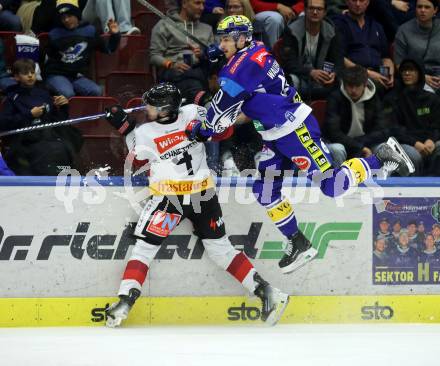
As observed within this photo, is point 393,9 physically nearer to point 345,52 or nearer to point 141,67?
point 345,52

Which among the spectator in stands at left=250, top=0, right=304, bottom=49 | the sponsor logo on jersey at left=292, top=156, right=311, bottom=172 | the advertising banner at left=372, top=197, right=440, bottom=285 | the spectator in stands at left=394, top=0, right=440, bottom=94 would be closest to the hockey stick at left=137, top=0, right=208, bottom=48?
the spectator in stands at left=250, top=0, right=304, bottom=49

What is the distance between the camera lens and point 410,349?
6039 millimetres

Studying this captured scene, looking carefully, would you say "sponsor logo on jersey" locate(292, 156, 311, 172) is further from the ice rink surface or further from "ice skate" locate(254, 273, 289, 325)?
the ice rink surface

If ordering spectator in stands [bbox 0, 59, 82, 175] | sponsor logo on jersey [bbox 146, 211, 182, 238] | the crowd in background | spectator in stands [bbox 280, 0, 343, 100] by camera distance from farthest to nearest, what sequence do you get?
1. spectator in stands [bbox 280, 0, 343, 100]
2. the crowd in background
3. spectator in stands [bbox 0, 59, 82, 175]
4. sponsor logo on jersey [bbox 146, 211, 182, 238]

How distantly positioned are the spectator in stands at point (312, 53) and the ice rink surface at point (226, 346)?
2.08 m

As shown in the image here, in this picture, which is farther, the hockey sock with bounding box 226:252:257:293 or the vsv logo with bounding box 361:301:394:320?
the vsv logo with bounding box 361:301:394:320

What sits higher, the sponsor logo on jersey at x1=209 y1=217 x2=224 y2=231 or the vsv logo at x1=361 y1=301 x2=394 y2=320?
the sponsor logo on jersey at x1=209 y1=217 x2=224 y2=231

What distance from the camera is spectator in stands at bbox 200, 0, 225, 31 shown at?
337 inches

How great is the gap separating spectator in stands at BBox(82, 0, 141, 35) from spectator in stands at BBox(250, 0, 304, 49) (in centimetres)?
98

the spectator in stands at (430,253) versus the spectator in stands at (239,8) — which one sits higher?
the spectator in stands at (239,8)

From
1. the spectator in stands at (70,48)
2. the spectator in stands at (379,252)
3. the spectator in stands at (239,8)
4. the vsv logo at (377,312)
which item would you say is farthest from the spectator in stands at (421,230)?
the spectator in stands at (70,48)

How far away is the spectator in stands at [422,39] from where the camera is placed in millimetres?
8672

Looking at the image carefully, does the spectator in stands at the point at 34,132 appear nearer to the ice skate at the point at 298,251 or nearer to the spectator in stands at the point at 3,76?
the spectator in stands at the point at 3,76

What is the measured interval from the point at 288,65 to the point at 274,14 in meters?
0.61
